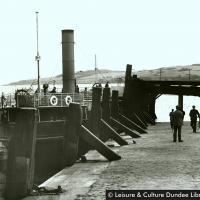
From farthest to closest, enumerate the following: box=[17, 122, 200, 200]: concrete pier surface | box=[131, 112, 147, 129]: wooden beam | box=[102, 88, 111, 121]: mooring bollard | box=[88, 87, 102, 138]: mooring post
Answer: box=[131, 112, 147, 129]: wooden beam < box=[102, 88, 111, 121]: mooring bollard < box=[88, 87, 102, 138]: mooring post < box=[17, 122, 200, 200]: concrete pier surface

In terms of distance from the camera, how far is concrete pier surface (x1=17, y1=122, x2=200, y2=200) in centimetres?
927

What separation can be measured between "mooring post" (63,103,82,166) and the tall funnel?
1984cm

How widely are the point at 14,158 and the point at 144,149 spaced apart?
8.27 m

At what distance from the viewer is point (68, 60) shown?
3325cm

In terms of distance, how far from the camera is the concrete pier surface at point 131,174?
9.27m

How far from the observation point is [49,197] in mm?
8789

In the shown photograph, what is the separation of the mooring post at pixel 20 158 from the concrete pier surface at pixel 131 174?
37 cm

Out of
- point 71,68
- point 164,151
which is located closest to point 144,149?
point 164,151

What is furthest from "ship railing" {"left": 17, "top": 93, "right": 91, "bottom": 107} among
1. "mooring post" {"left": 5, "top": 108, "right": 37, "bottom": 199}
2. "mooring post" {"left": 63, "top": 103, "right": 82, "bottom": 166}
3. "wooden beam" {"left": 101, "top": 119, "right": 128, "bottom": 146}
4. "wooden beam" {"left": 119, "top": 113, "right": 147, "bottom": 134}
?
"mooring post" {"left": 5, "top": 108, "right": 37, "bottom": 199}

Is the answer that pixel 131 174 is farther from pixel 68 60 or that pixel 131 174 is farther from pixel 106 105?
pixel 68 60

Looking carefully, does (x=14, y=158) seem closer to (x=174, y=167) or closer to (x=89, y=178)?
(x=89, y=178)

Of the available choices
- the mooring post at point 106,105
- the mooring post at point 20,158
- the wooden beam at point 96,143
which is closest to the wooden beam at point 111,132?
the mooring post at point 106,105

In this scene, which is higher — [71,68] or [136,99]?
[71,68]

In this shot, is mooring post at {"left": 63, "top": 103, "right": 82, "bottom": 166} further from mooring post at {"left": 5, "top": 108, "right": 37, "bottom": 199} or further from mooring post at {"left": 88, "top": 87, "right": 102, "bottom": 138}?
mooring post at {"left": 5, "top": 108, "right": 37, "bottom": 199}
